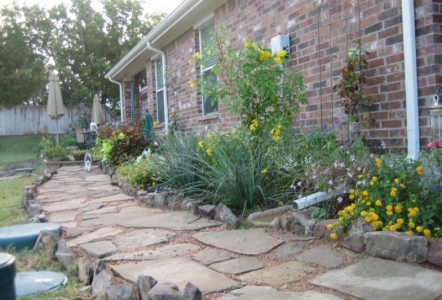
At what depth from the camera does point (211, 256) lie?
136 inches

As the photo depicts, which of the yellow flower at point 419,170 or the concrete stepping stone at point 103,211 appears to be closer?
the yellow flower at point 419,170

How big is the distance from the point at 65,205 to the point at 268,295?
4.25 metres

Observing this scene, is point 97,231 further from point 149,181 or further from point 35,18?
point 35,18

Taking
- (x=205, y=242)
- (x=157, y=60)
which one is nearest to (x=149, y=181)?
(x=205, y=242)

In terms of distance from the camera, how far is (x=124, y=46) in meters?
27.8

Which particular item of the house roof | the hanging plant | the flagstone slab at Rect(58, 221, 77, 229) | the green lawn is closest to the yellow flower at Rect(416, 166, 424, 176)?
the hanging plant

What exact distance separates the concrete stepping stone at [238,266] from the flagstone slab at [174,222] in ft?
3.47

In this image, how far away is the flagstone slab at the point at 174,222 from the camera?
441 cm

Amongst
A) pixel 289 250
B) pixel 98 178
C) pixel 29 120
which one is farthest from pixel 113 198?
pixel 29 120

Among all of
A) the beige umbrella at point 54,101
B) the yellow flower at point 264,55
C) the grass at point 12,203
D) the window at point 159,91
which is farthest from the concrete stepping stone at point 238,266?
the beige umbrella at point 54,101

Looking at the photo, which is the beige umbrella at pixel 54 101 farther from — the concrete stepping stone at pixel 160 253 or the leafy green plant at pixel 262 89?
the concrete stepping stone at pixel 160 253

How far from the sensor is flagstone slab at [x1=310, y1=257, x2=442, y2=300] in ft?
8.00

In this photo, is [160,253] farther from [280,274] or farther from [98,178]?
[98,178]

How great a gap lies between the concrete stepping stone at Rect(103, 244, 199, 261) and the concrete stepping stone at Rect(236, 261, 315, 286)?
776 mm
